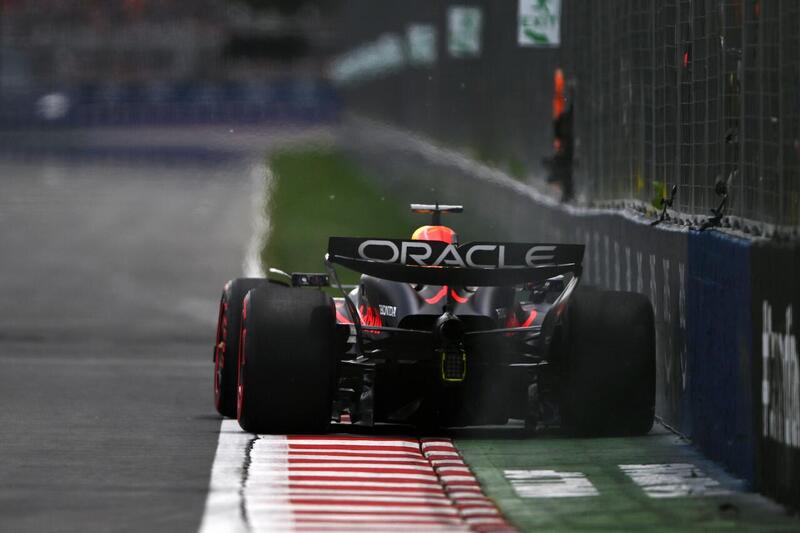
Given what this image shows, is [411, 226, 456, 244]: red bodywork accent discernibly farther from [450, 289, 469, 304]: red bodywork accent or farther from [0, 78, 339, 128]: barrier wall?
[0, 78, 339, 128]: barrier wall

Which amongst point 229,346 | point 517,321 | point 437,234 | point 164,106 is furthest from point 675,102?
point 164,106

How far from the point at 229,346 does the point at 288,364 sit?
1.35 meters

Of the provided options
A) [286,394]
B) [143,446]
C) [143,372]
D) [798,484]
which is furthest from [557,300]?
[143,372]

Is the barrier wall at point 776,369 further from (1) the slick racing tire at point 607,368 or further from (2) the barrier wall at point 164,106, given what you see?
(2) the barrier wall at point 164,106

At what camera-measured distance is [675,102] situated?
45.9 feet

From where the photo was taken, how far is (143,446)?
480 inches

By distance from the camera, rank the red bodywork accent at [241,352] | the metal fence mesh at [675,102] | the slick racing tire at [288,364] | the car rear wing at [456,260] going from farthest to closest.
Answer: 1. the car rear wing at [456,260]
2. the red bodywork accent at [241,352]
3. the slick racing tire at [288,364]
4. the metal fence mesh at [675,102]

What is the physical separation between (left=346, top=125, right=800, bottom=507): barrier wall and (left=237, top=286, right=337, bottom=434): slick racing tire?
199 centimetres

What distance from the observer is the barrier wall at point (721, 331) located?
9789mm

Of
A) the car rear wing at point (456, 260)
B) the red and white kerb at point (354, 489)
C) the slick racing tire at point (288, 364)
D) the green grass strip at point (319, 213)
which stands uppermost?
the car rear wing at point (456, 260)

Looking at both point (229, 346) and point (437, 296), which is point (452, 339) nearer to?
point (437, 296)

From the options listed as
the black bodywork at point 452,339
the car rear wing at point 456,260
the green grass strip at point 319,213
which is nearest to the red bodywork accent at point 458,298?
the black bodywork at point 452,339

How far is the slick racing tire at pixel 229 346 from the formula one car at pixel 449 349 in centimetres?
73

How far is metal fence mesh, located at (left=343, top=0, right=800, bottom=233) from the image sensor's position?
417 inches
